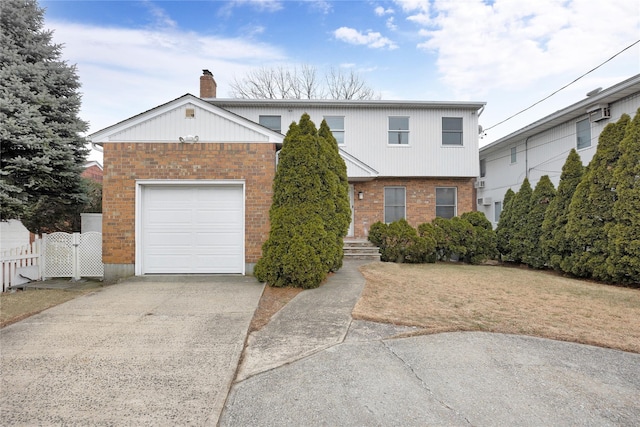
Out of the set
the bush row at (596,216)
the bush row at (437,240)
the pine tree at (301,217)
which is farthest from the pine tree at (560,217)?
the pine tree at (301,217)

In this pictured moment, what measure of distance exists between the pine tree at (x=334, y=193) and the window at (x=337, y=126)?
5.23 meters

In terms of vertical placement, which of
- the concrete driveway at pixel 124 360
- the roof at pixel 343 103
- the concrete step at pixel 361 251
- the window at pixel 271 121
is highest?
the roof at pixel 343 103

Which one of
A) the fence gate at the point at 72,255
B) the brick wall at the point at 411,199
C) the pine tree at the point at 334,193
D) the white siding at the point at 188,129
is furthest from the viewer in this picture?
the brick wall at the point at 411,199

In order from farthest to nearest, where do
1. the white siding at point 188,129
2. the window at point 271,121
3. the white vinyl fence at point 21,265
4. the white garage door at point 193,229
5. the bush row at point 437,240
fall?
the window at point 271,121 → the bush row at point 437,240 → the white garage door at point 193,229 → the white siding at point 188,129 → the white vinyl fence at point 21,265

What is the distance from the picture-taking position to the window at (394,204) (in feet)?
46.2

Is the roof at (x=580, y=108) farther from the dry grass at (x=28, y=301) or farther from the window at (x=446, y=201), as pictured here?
the dry grass at (x=28, y=301)

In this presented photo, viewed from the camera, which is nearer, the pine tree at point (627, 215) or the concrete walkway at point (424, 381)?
the concrete walkway at point (424, 381)

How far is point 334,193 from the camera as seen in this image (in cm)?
752

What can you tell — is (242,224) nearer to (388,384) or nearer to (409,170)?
(388,384)

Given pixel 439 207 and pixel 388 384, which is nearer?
pixel 388 384

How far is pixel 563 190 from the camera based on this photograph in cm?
968

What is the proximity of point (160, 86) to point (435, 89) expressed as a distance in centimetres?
1172

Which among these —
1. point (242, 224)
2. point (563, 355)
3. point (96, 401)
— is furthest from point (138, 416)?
point (242, 224)

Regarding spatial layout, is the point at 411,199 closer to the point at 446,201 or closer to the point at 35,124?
the point at 446,201
